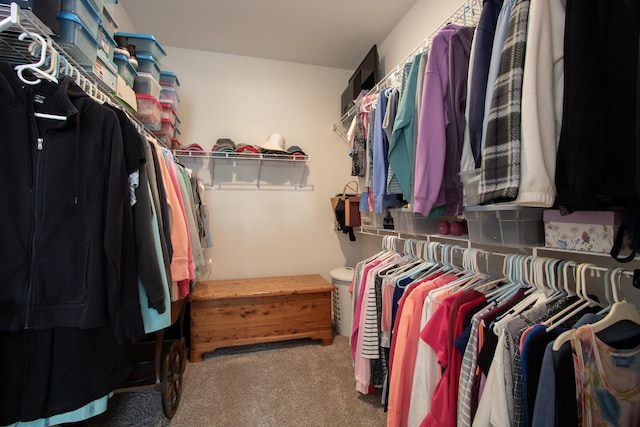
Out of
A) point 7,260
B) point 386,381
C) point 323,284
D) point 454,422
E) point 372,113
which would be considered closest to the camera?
point 7,260

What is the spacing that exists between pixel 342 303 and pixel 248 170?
4.92 feet

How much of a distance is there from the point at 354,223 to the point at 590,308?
159cm

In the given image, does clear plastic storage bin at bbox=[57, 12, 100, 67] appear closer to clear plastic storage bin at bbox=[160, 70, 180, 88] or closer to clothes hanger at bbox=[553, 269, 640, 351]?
clear plastic storage bin at bbox=[160, 70, 180, 88]

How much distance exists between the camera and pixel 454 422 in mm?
878

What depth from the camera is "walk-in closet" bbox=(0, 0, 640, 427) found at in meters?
0.64

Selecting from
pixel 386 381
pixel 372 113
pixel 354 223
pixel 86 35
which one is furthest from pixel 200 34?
pixel 386 381

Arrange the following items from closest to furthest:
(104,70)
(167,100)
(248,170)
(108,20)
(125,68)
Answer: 1. (104,70)
2. (108,20)
3. (125,68)
4. (167,100)
5. (248,170)

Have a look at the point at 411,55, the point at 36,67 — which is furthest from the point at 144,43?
the point at 411,55

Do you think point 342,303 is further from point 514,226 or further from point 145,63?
point 145,63

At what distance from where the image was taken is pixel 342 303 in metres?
2.35

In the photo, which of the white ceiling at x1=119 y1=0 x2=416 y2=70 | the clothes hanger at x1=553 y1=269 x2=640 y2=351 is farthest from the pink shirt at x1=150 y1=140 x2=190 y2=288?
the white ceiling at x1=119 y1=0 x2=416 y2=70

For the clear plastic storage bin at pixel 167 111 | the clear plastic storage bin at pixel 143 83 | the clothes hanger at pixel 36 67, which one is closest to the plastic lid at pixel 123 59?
the clear plastic storage bin at pixel 143 83

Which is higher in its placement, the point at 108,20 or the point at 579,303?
Answer: the point at 108,20

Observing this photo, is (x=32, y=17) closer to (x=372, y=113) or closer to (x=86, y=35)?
(x=86, y=35)
